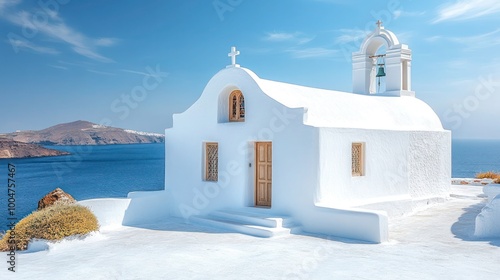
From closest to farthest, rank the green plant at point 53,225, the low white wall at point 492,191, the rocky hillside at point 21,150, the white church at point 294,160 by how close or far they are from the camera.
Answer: the green plant at point 53,225 < the white church at point 294,160 < the low white wall at point 492,191 < the rocky hillside at point 21,150

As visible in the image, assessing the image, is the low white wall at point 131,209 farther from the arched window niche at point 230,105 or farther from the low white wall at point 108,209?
the arched window niche at point 230,105

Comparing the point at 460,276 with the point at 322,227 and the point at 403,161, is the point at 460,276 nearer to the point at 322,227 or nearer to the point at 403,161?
the point at 322,227

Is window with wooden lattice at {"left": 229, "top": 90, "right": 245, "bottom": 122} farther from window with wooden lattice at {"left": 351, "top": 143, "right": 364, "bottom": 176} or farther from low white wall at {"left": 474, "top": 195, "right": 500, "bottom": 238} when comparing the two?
low white wall at {"left": 474, "top": 195, "right": 500, "bottom": 238}

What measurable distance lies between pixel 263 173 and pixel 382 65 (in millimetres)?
7873

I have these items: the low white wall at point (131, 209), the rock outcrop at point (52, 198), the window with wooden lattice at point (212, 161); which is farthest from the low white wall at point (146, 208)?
the rock outcrop at point (52, 198)

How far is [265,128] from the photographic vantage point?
455 inches

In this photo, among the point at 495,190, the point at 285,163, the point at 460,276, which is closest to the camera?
the point at 460,276

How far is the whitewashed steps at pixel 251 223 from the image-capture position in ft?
34.0

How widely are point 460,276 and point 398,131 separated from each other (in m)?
7.01

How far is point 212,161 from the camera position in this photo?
1293cm

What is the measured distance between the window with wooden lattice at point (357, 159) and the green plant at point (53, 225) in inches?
272

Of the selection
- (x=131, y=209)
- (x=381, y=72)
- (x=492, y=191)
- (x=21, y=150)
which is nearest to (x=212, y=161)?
(x=131, y=209)

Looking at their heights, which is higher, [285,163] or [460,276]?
[285,163]

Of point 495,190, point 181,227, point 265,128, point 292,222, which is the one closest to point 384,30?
point 495,190
